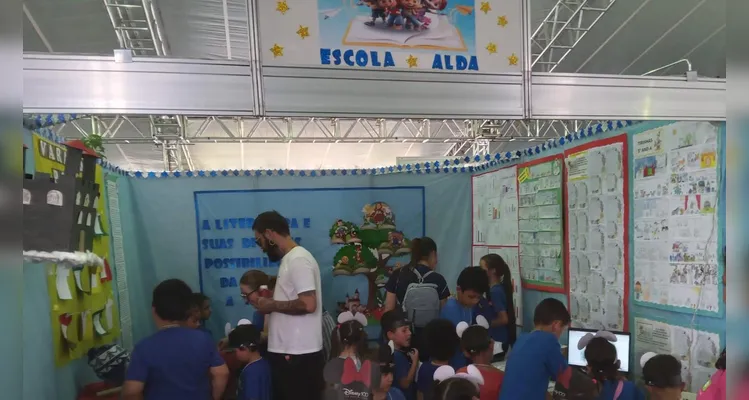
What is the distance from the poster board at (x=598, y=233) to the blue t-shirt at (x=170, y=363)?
209cm

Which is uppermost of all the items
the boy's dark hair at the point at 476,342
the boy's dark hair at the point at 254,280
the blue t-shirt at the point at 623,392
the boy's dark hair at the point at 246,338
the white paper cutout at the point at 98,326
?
the boy's dark hair at the point at 254,280

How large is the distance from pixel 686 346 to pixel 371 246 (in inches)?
108

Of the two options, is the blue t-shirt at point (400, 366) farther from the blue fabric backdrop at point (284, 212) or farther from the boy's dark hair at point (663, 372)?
the blue fabric backdrop at point (284, 212)

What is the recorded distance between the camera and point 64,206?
1792 millimetres

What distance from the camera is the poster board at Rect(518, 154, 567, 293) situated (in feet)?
10.7

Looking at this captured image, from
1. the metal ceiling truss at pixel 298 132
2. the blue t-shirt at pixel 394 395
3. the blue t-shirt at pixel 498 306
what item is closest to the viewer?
the blue t-shirt at pixel 394 395

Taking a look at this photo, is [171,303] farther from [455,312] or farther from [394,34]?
[455,312]

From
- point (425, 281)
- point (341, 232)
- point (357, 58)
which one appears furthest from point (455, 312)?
point (341, 232)

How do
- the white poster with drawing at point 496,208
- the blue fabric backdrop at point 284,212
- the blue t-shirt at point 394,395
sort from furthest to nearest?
the blue fabric backdrop at point 284,212 < the white poster with drawing at point 496,208 < the blue t-shirt at point 394,395

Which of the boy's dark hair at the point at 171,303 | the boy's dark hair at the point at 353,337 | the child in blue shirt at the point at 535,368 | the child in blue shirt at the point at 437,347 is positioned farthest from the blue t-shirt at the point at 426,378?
the boy's dark hair at the point at 171,303

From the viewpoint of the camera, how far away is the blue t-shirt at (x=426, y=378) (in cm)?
236

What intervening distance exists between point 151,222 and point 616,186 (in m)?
3.58

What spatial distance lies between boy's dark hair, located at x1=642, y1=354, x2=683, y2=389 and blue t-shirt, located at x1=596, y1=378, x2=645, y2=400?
0.10 metres

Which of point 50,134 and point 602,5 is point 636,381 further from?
point 602,5
